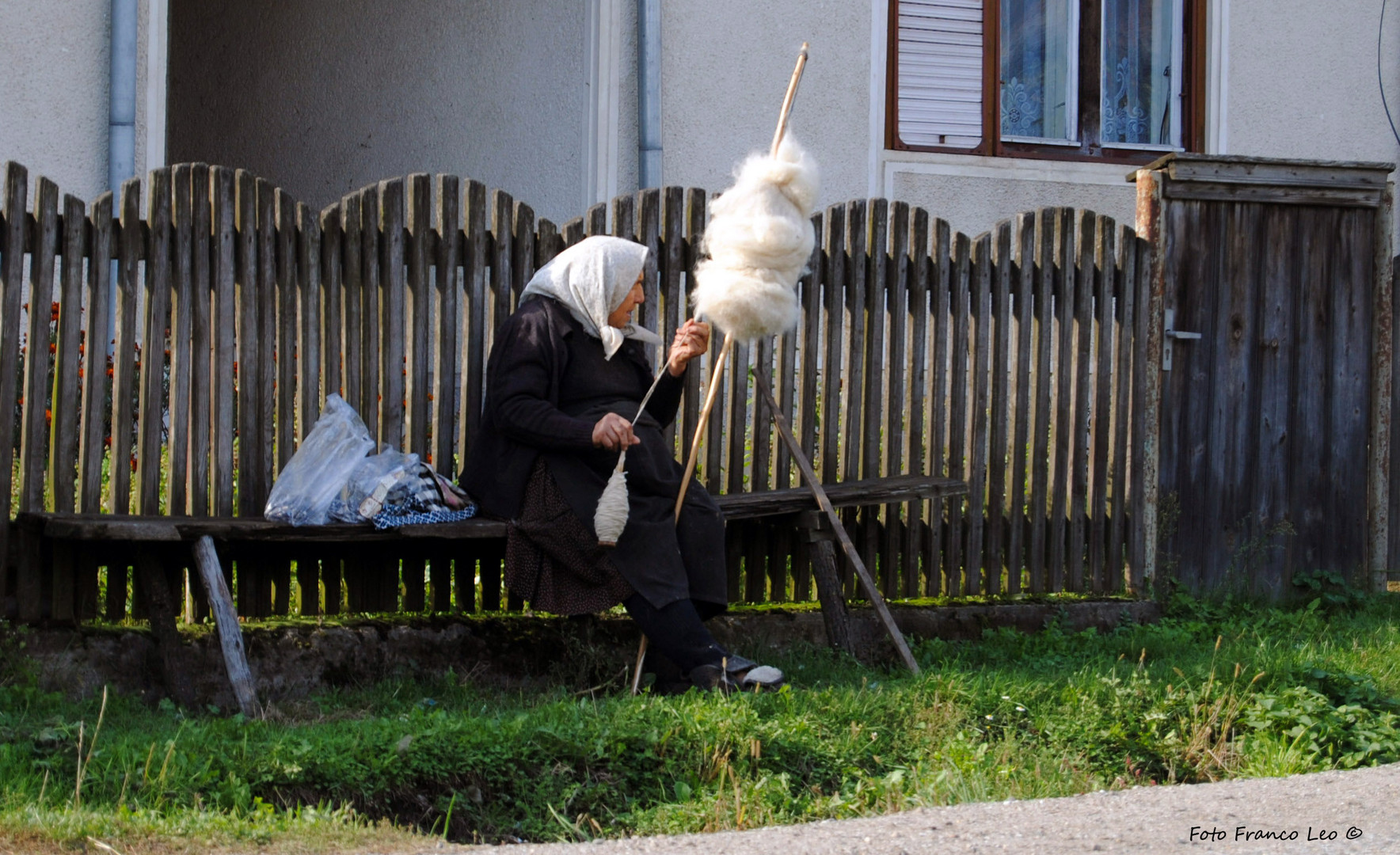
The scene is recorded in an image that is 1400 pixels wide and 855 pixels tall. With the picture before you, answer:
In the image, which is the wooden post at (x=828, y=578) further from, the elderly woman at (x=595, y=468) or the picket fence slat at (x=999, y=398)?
the picket fence slat at (x=999, y=398)

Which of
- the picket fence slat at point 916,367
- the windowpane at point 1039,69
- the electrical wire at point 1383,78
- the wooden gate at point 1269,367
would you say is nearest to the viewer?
the picket fence slat at point 916,367

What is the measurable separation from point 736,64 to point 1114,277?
2.82 m

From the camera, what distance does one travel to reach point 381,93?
30.9 feet

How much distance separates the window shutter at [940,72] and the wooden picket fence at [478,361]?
266cm

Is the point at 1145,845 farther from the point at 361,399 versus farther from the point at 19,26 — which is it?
the point at 19,26

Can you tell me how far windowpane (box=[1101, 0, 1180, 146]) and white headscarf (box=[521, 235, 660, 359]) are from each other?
18.1 ft

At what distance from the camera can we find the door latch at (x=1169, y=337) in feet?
20.8

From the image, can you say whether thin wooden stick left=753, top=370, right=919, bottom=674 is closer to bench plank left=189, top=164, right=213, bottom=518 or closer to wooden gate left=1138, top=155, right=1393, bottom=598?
wooden gate left=1138, top=155, right=1393, bottom=598

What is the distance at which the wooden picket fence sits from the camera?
15.4ft

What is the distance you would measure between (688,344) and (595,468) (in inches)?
20.6

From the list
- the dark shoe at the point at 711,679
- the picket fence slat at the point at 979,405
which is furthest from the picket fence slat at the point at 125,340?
the picket fence slat at the point at 979,405

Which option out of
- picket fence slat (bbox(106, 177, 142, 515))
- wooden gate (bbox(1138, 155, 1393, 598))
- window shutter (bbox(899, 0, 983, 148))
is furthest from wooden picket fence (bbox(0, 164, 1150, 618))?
window shutter (bbox(899, 0, 983, 148))

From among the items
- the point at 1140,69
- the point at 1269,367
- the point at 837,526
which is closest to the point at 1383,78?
the point at 1140,69

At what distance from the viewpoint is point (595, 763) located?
149 inches
